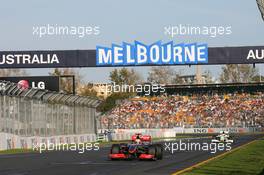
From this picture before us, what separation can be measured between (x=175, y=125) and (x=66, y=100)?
114 feet

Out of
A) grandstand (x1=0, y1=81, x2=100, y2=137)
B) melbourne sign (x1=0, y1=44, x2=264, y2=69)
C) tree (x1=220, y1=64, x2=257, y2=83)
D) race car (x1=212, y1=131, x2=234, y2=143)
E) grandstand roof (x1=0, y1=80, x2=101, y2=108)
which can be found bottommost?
race car (x1=212, y1=131, x2=234, y2=143)

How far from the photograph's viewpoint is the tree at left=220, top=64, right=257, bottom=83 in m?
129

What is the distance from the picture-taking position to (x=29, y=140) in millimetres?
42812

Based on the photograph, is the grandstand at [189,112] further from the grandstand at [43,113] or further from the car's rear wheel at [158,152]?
the car's rear wheel at [158,152]

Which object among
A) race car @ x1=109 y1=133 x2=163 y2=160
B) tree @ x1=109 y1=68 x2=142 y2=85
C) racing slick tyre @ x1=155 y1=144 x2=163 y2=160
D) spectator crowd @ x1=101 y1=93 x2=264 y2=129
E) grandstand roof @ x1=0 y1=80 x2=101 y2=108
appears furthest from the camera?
tree @ x1=109 y1=68 x2=142 y2=85

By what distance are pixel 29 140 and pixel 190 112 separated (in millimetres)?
44180

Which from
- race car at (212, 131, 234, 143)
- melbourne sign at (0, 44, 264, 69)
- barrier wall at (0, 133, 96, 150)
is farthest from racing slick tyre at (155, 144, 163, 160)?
race car at (212, 131, 234, 143)

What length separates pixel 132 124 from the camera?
271 ft

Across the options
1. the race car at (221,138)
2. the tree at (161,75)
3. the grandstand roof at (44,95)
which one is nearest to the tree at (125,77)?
the tree at (161,75)

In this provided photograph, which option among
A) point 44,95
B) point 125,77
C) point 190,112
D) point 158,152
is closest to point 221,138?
point 44,95

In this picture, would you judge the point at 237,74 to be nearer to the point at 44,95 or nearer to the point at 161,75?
the point at 161,75

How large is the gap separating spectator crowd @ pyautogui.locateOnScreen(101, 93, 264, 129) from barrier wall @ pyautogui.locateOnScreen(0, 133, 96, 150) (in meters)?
27.6

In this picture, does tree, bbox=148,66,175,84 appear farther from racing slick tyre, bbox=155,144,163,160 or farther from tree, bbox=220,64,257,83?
racing slick tyre, bbox=155,144,163,160

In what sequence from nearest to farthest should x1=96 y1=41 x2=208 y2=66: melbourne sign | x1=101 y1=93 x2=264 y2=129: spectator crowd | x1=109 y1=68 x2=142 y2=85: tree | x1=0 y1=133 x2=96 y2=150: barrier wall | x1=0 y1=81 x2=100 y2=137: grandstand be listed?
x1=96 y1=41 x2=208 y2=66: melbourne sign
x1=0 y1=133 x2=96 y2=150: barrier wall
x1=0 y1=81 x2=100 y2=137: grandstand
x1=101 y1=93 x2=264 y2=129: spectator crowd
x1=109 y1=68 x2=142 y2=85: tree
